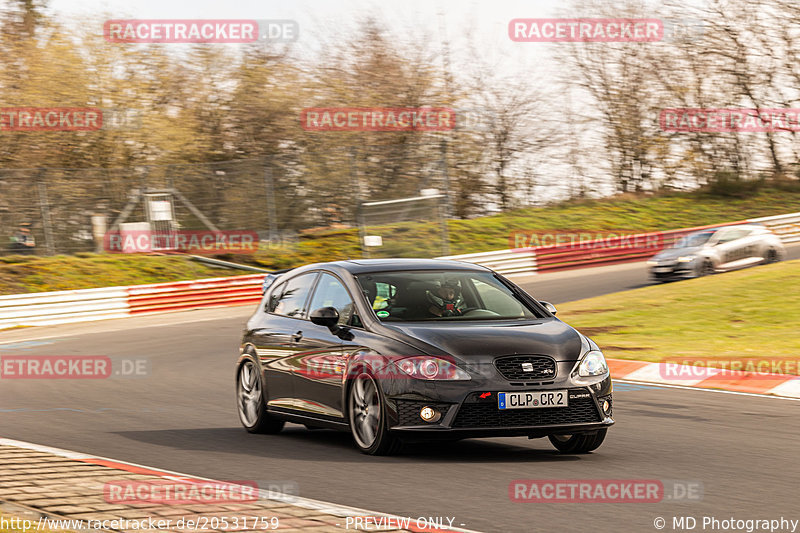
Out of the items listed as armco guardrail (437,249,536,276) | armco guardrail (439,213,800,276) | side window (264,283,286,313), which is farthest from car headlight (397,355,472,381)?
armco guardrail (437,249,536,276)

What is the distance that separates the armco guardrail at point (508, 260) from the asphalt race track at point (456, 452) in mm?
16839

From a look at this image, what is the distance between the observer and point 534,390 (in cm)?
771

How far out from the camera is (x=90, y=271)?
30172 millimetres

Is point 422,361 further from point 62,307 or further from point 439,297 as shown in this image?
point 62,307

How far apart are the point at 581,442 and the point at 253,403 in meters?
3.22

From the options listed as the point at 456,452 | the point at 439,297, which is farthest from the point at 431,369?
the point at 439,297

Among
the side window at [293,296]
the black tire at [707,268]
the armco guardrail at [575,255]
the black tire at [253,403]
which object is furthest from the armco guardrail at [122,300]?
the side window at [293,296]

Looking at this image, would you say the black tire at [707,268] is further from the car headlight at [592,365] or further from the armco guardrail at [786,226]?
the car headlight at [592,365]

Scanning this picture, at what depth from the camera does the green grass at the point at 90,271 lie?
28578 millimetres

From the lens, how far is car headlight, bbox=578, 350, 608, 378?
794 cm

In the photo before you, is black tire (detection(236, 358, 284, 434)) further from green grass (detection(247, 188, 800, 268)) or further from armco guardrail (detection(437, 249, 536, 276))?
green grass (detection(247, 188, 800, 268))

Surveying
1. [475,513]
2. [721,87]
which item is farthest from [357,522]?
[721,87]

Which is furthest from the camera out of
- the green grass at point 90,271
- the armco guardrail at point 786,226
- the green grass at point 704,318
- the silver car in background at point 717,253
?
the armco guardrail at point 786,226

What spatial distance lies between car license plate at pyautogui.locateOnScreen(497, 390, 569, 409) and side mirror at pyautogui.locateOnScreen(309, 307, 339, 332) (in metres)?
1.56
